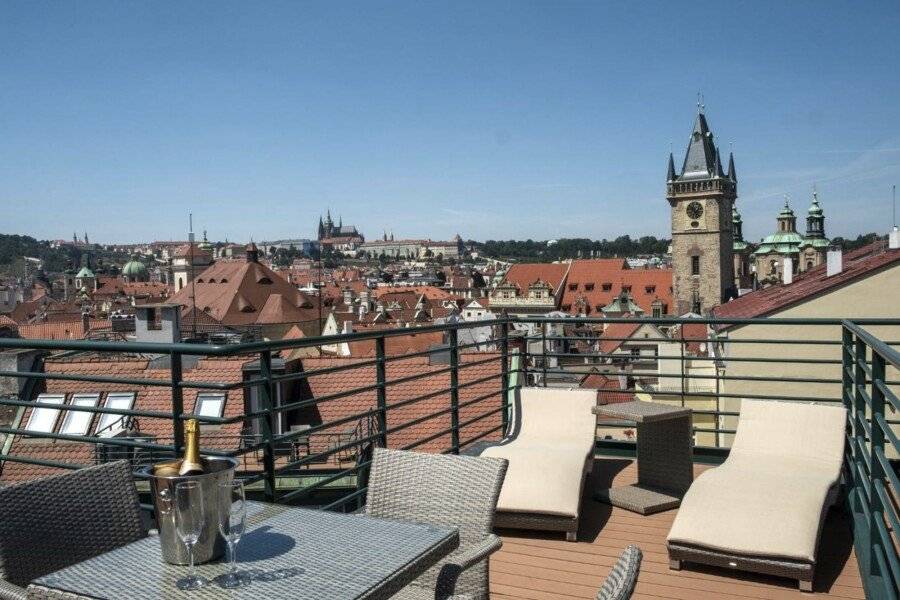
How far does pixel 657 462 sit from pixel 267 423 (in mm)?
2537

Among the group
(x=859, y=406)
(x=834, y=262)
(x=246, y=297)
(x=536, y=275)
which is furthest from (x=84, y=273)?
(x=859, y=406)

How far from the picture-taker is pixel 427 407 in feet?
35.7

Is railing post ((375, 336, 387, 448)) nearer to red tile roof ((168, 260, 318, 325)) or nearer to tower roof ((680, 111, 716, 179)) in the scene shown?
red tile roof ((168, 260, 318, 325))

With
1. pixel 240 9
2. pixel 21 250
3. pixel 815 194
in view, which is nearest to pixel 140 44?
pixel 240 9

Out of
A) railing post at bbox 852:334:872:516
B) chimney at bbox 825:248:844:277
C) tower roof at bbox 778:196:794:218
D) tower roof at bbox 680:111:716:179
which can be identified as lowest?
railing post at bbox 852:334:872:516

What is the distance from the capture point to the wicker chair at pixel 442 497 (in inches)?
93.9

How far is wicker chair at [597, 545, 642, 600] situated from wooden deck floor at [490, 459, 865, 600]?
5.78 feet

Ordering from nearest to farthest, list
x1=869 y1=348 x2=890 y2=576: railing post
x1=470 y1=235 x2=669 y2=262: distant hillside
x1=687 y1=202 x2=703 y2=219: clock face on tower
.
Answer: x1=869 y1=348 x2=890 y2=576: railing post, x1=687 y1=202 x2=703 y2=219: clock face on tower, x1=470 y1=235 x2=669 y2=262: distant hillside

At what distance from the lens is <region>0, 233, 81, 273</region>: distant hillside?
146 metres

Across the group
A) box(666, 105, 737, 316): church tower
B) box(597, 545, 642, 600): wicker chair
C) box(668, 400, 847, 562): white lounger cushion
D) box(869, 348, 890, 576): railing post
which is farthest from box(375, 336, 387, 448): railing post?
box(666, 105, 737, 316): church tower

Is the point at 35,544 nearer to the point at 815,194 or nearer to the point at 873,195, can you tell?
the point at 873,195

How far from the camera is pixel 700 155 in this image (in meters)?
65.8

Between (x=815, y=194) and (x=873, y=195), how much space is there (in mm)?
42120

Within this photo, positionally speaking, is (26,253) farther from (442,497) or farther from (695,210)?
(442,497)
